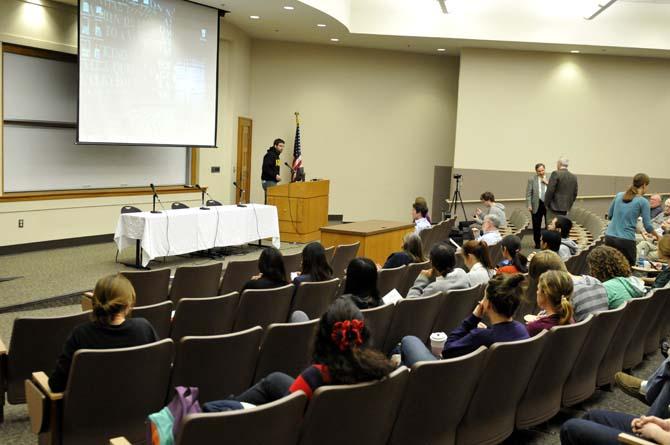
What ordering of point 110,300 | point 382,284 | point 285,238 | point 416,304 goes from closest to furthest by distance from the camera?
1. point 110,300
2. point 416,304
3. point 382,284
4. point 285,238

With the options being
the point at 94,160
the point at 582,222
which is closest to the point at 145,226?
the point at 94,160

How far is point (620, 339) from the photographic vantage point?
4207 mm

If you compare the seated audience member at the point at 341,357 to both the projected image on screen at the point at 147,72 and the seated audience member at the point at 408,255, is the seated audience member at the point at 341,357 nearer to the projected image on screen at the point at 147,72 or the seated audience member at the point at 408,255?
the seated audience member at the point at 408,255

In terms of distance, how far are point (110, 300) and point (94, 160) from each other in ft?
26.3

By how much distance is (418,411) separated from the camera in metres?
2.72

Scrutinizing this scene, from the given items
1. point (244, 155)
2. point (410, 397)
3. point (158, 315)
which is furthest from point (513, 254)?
point (244, 155)

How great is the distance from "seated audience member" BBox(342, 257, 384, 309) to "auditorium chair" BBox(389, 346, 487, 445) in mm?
1302

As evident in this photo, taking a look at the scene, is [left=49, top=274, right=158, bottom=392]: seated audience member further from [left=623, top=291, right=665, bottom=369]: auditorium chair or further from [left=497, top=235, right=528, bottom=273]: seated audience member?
[left=497, top=235, right=528, bottom=273]: seated audience member

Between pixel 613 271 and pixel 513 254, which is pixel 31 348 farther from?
pixel 513 254

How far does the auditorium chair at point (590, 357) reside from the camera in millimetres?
3727

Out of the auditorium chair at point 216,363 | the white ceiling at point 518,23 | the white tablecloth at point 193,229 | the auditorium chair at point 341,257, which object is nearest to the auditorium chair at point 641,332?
the auditorium chair at point 216,363

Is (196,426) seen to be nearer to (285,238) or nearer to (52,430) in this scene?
(52,430)

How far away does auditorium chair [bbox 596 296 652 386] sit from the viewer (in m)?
4.11

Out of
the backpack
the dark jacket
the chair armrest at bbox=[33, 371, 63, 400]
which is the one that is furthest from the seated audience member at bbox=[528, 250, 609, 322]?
the dark jacket
